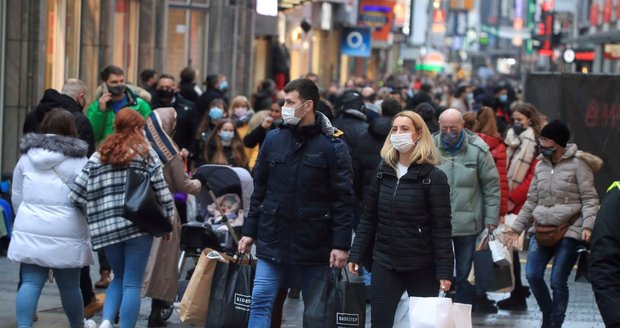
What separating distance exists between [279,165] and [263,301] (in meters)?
0.87

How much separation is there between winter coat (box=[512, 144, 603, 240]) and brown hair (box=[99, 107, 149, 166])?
3.37 m

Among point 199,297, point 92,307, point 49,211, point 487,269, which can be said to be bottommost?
point 92,307

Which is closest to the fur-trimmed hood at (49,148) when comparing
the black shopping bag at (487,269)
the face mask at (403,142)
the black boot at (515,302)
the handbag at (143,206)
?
the handbag at (143,206)

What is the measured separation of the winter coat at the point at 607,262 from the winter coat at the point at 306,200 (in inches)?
123

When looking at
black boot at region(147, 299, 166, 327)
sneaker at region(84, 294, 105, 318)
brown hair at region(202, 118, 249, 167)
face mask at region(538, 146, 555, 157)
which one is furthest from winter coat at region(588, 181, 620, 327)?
brown hair at region(202, 118, 249, 167)

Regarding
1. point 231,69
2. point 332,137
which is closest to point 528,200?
point 332,137

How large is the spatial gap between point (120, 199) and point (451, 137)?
300cm

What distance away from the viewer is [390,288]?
8.86 meters

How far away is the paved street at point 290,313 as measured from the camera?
11312mm

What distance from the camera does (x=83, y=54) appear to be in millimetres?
20797

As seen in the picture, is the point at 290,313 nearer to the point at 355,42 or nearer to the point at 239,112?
the point at 239,112

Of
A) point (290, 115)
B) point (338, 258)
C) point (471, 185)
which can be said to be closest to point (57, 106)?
point (290, 115)

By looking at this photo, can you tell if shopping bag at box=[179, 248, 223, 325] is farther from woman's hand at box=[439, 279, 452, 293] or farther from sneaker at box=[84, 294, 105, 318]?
sneaker at box=[84, 294, 105, 318]

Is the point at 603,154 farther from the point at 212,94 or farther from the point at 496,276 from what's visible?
the point at 212,94
